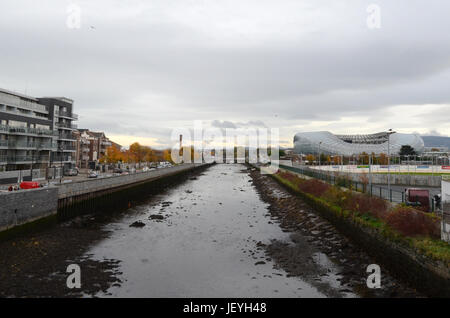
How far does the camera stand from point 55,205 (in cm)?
2853

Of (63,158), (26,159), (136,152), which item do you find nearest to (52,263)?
(26,159)

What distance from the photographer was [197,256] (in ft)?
64.5

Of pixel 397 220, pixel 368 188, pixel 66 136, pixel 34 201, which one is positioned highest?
pixel 66 136

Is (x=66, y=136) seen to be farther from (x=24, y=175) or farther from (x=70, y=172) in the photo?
(x=24, y=175)

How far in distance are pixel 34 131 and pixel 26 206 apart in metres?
46.9

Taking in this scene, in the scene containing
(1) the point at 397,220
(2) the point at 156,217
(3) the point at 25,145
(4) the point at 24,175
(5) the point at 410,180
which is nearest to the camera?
(1) the point at 397,220

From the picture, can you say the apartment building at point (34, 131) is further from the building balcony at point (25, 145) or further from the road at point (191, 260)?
the road at point (191, 260)

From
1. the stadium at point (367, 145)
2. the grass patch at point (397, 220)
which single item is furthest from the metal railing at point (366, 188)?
the stadium at point (367, 145)

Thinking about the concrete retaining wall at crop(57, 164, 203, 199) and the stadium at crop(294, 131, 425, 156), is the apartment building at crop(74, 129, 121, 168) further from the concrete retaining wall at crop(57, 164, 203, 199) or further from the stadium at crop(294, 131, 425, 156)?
the stadium at crop(294, 131, 425, 156)

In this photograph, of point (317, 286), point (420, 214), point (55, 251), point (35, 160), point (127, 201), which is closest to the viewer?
point (317, 286)

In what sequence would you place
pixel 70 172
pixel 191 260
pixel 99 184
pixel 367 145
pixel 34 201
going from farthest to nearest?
pixel 367 145 < pixel 70 172 < pixel 99 184 < pixel 34 201 < pixel 191 260

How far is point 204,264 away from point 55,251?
35.2ft
